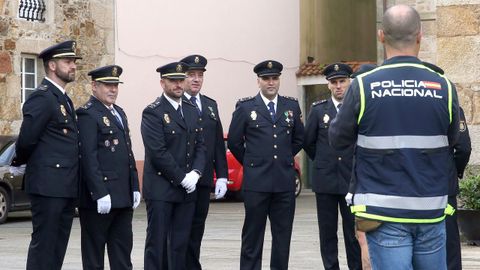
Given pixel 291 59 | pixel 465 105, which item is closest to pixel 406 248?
pixel 465 105

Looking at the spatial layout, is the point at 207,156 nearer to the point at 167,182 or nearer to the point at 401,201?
the point at 167,182

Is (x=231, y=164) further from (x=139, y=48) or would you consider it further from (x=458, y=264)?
(x=458, y=264)

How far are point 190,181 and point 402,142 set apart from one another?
14.7 ft

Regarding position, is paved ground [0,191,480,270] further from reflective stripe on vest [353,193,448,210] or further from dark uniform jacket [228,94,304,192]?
reflective stripe on vest [353,193,448,210]

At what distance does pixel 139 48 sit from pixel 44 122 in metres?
18.2

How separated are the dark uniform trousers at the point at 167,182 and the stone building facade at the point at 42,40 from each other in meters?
13.3

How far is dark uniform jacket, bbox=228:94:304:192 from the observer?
10.5 m

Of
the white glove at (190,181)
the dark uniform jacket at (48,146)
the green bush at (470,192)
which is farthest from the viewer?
the green bush at (470,192)

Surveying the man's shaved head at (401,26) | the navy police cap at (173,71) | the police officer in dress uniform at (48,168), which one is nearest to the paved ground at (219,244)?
the navy police cap at (173,71)

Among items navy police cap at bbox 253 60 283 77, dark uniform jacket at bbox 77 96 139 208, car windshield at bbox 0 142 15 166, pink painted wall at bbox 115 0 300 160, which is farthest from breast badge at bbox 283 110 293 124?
pink painted wall at bbox 115 0 300 160

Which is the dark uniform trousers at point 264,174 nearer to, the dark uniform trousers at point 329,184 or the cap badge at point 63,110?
the dark uniform trousers at point 329,184

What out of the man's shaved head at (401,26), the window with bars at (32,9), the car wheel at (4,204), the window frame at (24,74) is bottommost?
the car wheel at (4,204)

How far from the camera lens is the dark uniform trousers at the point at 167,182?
988 cm

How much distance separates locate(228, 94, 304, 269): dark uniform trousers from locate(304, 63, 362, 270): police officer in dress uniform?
231mm
